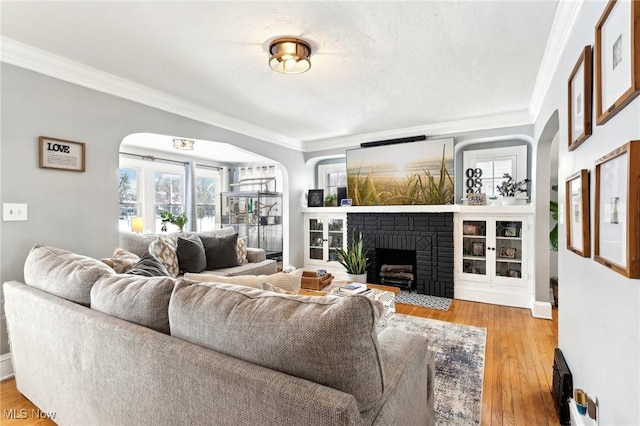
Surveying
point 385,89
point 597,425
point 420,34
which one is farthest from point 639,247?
point 385,89

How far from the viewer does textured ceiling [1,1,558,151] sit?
1.89 metres

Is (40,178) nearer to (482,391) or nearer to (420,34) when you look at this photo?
(420,34)

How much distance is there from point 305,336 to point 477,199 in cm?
394

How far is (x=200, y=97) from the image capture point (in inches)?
130

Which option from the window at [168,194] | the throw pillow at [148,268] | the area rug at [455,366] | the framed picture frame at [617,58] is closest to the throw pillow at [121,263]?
the throw pillow at [148,268]

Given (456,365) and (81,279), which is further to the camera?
(456,365)

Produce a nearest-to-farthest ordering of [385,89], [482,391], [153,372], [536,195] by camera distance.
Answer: [153,372] → [482,391] → [385,89] → [536,195]

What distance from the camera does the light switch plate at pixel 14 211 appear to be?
225 cm

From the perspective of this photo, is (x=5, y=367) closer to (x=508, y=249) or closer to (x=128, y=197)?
(x=128, y=197)

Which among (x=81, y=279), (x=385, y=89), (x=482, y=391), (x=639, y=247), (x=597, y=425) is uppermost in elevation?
(x=385, y=89)

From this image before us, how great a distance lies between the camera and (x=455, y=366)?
95.1 inches

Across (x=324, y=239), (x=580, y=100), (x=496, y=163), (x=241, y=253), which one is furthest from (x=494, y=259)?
(x=241, y=253)

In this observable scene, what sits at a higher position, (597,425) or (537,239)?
(537,239)

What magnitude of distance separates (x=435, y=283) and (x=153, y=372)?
3.93 metres
